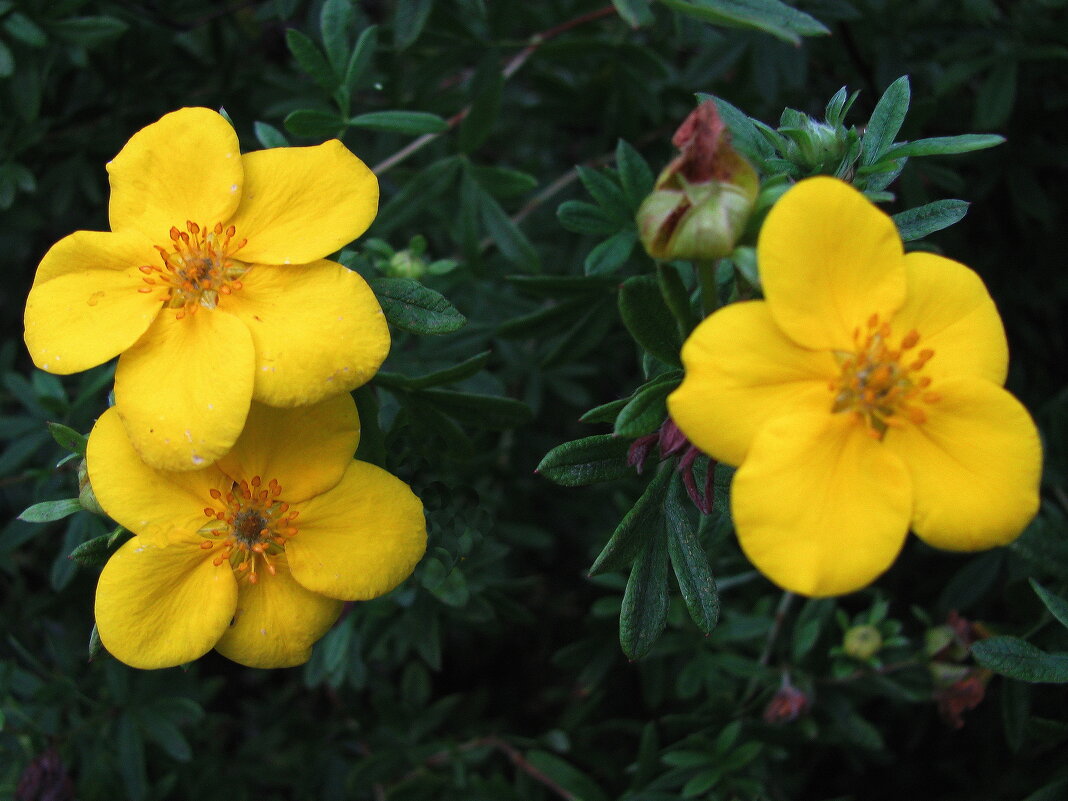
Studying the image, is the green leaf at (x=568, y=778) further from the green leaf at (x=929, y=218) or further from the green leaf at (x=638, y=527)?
the green leaf at (x=929, y=218)

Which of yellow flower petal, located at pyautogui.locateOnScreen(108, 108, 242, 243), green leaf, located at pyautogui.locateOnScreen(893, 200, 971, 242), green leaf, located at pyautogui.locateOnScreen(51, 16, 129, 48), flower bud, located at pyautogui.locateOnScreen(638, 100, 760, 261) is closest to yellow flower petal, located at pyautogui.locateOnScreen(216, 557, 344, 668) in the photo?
yellow flower petal, located at pyautogui.locateOnScreen(108, 108, 242, 243)

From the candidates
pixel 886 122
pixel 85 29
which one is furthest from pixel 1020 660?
pixel 85 29

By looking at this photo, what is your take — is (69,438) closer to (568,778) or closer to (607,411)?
(607,411)

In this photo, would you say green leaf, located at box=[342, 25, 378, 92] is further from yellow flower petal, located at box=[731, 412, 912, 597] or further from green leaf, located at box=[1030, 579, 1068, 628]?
green leaf, located at box=[1030, 579, 1068, 628]

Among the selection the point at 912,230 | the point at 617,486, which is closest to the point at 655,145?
the point at 617,486

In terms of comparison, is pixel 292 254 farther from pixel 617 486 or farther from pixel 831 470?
pixel 617 486
